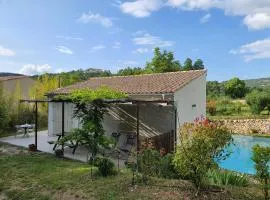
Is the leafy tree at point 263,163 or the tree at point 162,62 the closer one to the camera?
the leafy tree at point 263,163

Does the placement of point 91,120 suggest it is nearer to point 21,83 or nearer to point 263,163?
point 263,163

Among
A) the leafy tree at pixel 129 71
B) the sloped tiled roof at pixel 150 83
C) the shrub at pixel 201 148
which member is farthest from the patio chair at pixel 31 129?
the leafy tree at pixel 129 71

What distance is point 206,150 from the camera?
28.5 feet

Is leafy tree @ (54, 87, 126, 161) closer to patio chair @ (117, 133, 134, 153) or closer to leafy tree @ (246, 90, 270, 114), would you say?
patio chair @ (117, 133, 134, 153)

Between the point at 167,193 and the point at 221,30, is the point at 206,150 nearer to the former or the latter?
the point at 167,193

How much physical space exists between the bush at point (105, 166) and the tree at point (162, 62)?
36925 mm

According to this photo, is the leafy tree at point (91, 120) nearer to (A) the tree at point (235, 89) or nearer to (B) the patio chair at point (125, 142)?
(B) the patio chair at point (125, 142)

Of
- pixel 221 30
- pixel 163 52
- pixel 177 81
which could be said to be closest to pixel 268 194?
pixel 177 81

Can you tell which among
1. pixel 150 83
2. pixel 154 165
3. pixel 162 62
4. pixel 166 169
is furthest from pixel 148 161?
pixel 162 62

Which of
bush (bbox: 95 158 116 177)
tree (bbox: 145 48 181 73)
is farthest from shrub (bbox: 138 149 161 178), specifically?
tree (bbox: 145 48 181 73)

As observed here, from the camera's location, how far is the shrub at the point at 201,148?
342 inches

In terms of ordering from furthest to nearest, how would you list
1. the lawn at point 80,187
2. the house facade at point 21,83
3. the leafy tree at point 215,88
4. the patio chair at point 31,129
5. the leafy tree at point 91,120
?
the leafy tree at point 215,88 < the house facade at point 21,83 < the patio chair at point 31,129 < the leafy tree at point 91,120 < the lawn at point 80,187

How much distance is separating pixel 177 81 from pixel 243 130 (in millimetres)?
18231

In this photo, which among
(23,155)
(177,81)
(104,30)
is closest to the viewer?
(23,155)
